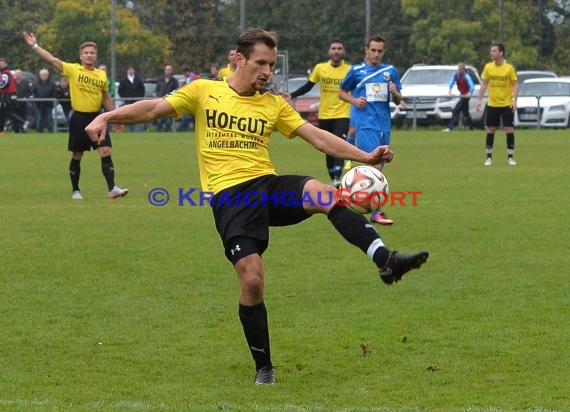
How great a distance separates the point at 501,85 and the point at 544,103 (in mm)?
12303

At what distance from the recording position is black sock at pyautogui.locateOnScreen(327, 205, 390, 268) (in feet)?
20.3

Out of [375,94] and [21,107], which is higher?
[375,94]

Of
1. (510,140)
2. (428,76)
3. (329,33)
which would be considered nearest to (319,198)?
(510,140)

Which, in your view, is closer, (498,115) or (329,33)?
(498,115)

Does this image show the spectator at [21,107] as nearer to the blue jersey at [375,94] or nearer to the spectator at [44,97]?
the spectator at [44,97]

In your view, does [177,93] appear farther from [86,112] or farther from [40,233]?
[86,112]

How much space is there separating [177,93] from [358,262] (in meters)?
4.29

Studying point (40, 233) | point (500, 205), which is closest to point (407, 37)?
point (500, 205)

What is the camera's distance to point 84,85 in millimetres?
15883

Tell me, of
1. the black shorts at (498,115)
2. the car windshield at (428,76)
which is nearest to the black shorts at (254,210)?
the black shorts at (498,115)

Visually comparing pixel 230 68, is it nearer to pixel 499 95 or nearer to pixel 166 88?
pixel 499 95

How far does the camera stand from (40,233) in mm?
12812

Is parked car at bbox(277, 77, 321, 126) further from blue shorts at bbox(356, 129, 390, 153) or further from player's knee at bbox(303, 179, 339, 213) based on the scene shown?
player's knee at bbox(303, 179, 339, 213)

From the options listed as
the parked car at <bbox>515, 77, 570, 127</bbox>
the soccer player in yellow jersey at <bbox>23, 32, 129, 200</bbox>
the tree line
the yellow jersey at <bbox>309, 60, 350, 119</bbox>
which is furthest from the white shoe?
the tree line
